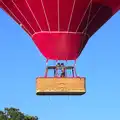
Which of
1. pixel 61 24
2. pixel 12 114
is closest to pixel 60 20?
pixel 61 24

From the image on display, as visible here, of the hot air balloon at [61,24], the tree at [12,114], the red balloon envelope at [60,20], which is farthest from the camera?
the tree at [12,114]

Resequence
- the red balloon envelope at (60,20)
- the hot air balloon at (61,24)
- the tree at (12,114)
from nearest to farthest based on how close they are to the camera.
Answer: the hot air balloon at (61,24) → the red balloon envelope at (60,20) → the tree at (12,114)

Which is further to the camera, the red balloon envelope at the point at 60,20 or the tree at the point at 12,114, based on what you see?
the tree at the point at 12,114

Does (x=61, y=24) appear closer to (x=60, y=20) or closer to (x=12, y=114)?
(x=60, y=20)

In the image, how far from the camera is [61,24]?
2309cm

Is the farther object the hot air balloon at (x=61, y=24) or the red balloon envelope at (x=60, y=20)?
the red balloon envelope at (x=60, y=20)

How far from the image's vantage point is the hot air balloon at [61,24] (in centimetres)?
2269

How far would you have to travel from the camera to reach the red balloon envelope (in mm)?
22906

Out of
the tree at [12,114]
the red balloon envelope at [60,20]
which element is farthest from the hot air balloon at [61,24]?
the tree at [12,114]

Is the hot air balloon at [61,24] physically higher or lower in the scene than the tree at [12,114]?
lower

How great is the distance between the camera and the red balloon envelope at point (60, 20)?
2291cm

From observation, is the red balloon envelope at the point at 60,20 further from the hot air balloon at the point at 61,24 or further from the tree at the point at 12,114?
the tree at the point at 12,114

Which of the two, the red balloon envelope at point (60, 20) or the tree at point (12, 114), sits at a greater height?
the tree at point (12, 114)

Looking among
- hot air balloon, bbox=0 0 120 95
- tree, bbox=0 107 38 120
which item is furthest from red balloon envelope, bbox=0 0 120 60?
tree, bbox=0 107 38 120
